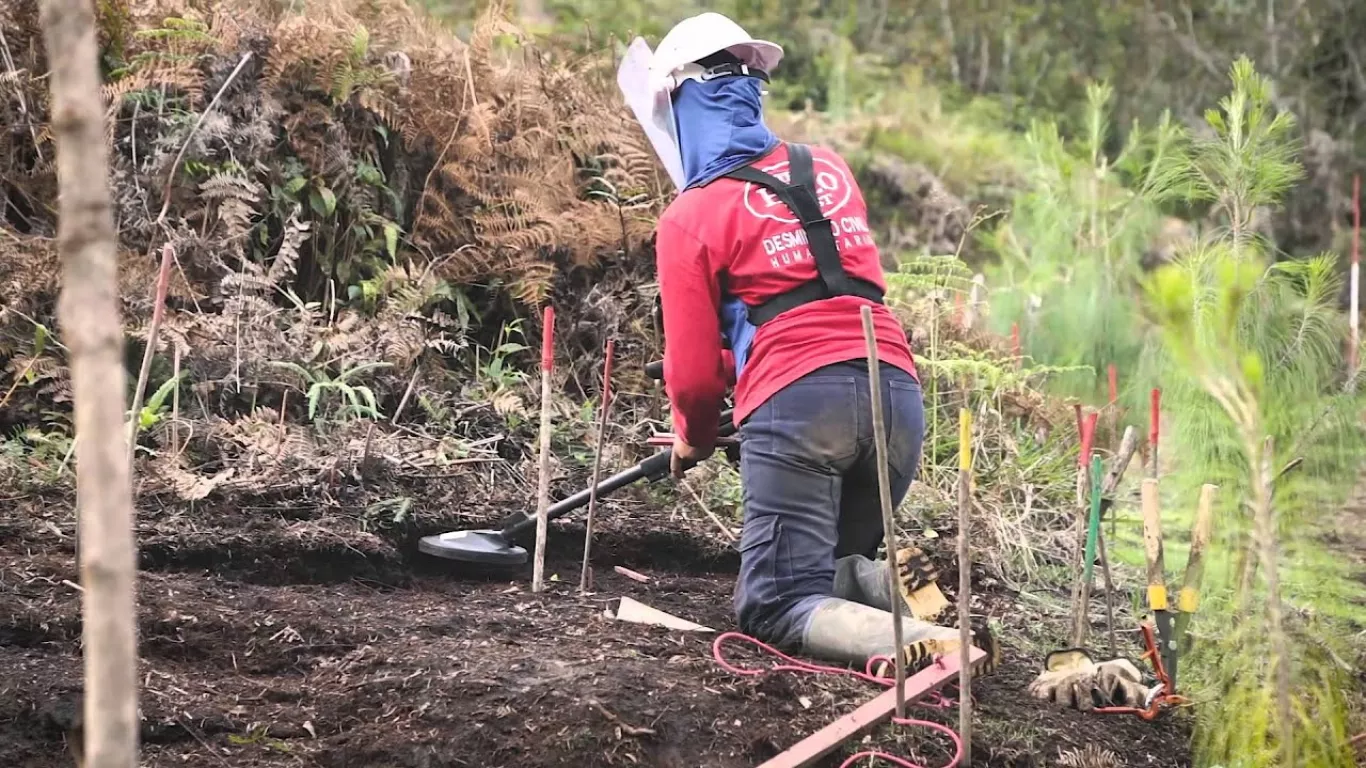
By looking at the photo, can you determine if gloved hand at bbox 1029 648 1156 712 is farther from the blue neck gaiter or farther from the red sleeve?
the blue neck gaiter

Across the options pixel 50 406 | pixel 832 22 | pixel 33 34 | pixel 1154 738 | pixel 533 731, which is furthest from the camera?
pixel 832 22

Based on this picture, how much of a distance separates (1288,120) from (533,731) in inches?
116

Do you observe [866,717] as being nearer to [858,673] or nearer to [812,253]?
[858,673]

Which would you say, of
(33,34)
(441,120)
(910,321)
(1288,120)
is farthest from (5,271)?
(1288,120)

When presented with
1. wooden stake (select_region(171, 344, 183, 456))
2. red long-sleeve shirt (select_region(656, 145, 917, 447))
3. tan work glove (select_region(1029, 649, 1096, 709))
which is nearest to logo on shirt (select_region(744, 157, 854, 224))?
red long-sleeve shirt (select_region(656, 145, 917, 447))

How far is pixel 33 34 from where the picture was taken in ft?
17.0

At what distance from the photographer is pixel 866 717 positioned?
290 centimetres

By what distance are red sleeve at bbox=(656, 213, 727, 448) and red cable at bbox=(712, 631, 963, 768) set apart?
0.69 meters

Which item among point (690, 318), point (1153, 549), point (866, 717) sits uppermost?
point (690, 318)

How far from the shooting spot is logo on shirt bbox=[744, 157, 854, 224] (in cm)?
362

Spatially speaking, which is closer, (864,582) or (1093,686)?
(1093,686)

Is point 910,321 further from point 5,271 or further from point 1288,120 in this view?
point 5,271

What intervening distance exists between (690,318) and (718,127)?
1.83 feet

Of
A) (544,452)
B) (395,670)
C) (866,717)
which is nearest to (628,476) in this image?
(544,452)
